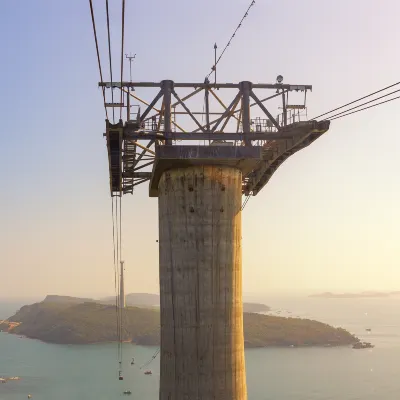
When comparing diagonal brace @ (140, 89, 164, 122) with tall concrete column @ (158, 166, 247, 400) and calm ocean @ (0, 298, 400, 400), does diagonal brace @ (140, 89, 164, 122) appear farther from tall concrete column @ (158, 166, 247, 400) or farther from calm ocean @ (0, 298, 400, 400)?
calm ocean @ (0, 298, 400, 400)

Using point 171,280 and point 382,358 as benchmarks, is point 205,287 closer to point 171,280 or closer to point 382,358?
point 171,280

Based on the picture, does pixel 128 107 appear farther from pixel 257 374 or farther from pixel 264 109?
pixel 257 374

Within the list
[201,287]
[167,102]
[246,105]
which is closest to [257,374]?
[201,287]

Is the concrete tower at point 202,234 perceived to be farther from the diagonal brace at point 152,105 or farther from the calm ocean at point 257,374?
the calm ocean at point 257,374

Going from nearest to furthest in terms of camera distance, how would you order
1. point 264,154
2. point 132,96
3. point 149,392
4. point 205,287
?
point 205,287
point 132,96
point 264,154
point 149,392

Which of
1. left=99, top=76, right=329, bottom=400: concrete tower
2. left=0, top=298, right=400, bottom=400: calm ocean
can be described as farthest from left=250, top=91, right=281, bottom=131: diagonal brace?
left=0, top=298, right=400, bottom=400: calm ocean

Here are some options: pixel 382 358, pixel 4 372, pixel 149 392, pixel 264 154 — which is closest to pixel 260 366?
pixel 382 358
